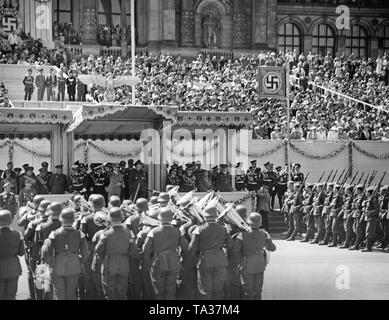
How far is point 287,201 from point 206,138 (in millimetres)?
5980

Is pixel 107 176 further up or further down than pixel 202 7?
further down

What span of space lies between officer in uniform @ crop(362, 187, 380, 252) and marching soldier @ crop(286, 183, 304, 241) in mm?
2618

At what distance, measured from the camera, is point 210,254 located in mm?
13312

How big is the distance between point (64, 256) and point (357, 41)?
42.7 m

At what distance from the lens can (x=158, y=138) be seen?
2498 cm

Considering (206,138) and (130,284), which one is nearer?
(130,284)

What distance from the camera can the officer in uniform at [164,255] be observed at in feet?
43.3

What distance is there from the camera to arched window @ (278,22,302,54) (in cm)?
5203

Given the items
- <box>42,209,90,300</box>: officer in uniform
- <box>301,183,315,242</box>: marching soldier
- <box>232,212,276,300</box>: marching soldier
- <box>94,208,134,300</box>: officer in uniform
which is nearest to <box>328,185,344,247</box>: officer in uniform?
<box>301,183,315,242</box>: marching soldier

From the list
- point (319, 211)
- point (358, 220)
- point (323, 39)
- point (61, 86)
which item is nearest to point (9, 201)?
point (319, 211)

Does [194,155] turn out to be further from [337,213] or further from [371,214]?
[371,214]

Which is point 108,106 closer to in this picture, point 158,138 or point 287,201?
point 158,138

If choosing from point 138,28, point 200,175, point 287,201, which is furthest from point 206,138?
point 138,28

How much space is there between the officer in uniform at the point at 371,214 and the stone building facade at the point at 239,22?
2590 centimetres
